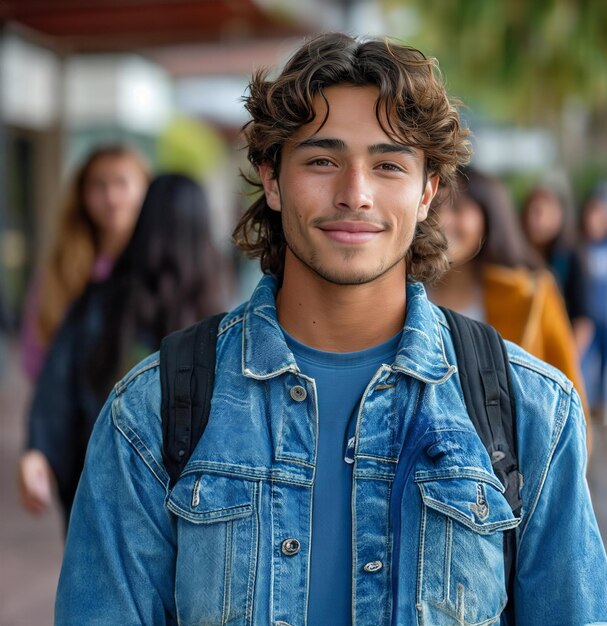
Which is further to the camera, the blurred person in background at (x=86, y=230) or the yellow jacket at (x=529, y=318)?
the blurred person in background at (x=86, y=230)

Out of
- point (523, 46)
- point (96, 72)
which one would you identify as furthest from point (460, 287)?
point (96, 72)

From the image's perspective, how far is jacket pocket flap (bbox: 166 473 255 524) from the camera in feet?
6.23

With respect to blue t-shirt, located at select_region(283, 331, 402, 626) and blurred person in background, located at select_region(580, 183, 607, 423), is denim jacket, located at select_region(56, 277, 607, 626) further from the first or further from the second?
blurred person in background, located at select_region(580, 183, 607, 423)

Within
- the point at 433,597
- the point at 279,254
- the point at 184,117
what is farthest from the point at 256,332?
the point at 184,117

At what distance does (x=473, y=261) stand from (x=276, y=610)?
252 centimetres

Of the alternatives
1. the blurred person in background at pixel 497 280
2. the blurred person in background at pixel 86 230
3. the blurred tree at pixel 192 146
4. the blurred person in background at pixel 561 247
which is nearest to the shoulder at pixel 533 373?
the blurred person in background at pixel 497 280

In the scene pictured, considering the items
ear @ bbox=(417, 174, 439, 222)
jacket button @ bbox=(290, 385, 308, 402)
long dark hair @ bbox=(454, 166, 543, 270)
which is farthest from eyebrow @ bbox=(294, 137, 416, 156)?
long dark hair @ bbox=(454, 166, 543, 270)

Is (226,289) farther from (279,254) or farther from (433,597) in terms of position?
(433,597)

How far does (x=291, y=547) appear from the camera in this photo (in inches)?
75.1

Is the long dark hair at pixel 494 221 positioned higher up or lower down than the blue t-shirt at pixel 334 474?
higher up

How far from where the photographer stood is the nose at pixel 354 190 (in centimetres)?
196

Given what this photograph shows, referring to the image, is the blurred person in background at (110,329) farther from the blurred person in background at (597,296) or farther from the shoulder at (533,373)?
the blurred person in background at (597,296)

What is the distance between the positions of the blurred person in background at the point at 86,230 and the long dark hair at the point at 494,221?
1625mm

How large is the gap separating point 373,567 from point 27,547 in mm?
4366
